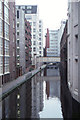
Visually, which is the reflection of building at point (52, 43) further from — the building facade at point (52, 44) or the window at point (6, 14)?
the window at point (6, 14)

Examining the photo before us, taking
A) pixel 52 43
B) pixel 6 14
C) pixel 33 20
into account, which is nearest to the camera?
pixel 6 14

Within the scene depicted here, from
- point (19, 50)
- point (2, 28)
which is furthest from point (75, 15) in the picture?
point (19, 50)

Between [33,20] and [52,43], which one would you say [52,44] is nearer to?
[52,43]

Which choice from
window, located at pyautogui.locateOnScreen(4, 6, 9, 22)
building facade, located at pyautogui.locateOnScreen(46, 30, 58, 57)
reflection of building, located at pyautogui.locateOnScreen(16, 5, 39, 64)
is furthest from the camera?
building facade, located at pyautogui.locateOnScreen(46, 30, 58, 57)

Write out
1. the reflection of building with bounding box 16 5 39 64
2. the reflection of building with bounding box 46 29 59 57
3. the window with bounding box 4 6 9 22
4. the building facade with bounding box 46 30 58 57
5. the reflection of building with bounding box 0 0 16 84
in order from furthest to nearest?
the building facade with bounding box 46 30 58 57 → the reflection of building with bounding box 46 29 59 57 → the reflection of building with bounding box 16 5 39 64 → the window with bounding box 4 6 9 22 → the reflection of building with bounding box 0 0 16 84

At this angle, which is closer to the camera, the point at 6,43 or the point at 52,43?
the point at 6,43

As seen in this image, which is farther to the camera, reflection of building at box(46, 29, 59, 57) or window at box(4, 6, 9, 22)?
reflection of building at box(46, 29, 59, 57)

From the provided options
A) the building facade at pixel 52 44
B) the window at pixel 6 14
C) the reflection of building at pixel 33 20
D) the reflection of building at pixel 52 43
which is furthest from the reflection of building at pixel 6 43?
the building facade at pixel 52 44

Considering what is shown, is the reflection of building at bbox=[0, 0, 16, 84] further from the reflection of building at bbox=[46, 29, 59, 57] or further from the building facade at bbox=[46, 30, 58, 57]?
the building facade at bbox=[46, 30, 58, 57]

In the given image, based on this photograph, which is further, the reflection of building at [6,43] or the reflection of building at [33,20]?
the reflection of building at [33,20]

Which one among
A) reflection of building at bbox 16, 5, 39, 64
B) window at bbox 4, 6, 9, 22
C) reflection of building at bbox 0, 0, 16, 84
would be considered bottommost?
reflection of building at bbox 0, 0, 16, 84

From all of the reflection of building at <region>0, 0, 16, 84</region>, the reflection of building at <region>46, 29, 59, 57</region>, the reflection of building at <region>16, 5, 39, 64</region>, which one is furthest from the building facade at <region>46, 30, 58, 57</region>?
the reflection of building at <region>0, 0, 16, 84</region>

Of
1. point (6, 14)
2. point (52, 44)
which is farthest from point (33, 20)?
point (6, 14)

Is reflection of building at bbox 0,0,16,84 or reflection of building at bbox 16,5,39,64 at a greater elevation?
reflection of building at bbox 16,5,39,64
